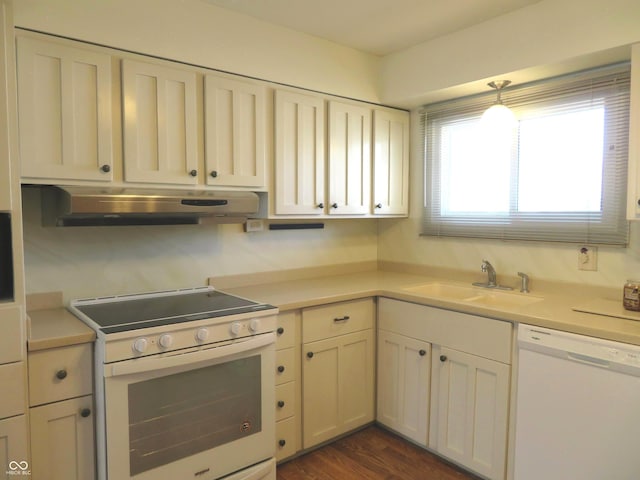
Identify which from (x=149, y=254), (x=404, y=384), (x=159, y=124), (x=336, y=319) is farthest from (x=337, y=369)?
(x=159, y=124)

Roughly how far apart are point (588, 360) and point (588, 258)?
81 centimetres

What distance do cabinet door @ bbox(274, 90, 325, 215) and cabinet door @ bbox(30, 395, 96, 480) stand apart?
135 cm

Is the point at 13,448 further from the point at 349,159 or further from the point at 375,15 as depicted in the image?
the point at 375,15

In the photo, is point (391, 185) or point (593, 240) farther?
point (391, 185)

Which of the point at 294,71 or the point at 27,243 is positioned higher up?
the point at 294,71

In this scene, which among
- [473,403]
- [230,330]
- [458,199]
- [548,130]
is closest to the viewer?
[230,330]

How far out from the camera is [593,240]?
2377 mm

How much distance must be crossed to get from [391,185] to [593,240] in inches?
50.5

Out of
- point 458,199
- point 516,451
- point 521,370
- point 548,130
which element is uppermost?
point 548,130

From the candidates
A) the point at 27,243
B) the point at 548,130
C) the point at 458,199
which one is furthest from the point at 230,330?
the point at 548,130

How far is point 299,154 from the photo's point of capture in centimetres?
264

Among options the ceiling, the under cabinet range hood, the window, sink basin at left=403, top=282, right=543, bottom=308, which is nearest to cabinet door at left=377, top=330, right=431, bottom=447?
sink basin at left=403, top=282, right=543, bottom=308

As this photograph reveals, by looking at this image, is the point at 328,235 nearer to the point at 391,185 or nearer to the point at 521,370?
the point at 391,185
